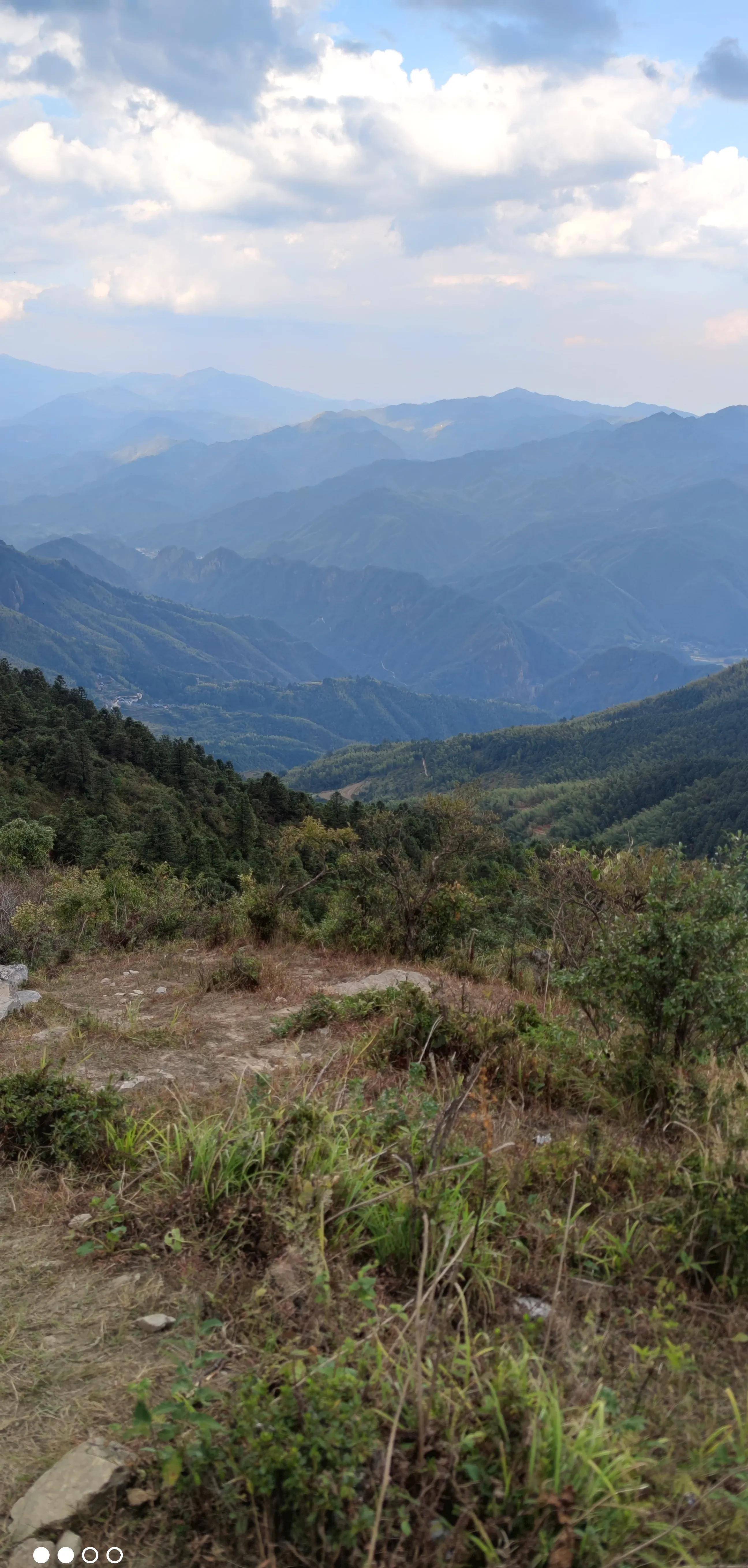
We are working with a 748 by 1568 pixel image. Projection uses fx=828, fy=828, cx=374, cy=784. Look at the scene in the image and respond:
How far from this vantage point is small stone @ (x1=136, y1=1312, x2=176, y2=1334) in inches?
134

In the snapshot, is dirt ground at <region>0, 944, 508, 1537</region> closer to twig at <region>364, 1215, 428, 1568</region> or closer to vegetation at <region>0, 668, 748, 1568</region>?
vegetation at <region>0, 668, 748, 1568</region>

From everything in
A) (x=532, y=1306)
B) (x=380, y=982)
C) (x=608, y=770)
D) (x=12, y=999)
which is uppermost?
(x=532, y=1306)

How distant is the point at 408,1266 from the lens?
3619 millimetres

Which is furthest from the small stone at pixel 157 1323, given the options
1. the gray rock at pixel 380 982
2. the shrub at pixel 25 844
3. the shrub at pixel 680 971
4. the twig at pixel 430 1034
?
the shrub at pixel 25 844

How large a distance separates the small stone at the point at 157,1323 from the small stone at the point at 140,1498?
775 millimetres

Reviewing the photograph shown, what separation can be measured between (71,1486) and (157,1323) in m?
0.77

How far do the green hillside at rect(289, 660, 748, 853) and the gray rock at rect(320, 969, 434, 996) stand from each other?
65.3 metres

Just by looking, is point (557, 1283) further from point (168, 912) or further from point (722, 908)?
point (168, 912)

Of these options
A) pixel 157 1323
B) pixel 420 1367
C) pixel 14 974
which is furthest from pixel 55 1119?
pixel 14 974

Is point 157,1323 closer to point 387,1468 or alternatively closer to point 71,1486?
point 71,1486

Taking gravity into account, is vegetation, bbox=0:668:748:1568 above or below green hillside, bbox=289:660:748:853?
above

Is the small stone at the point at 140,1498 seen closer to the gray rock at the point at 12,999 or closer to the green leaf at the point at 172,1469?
the green leaf at the point at 172,1469

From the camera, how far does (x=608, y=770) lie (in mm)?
133750

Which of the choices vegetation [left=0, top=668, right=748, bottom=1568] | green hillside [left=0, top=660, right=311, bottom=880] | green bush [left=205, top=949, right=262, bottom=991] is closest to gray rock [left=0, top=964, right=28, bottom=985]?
vegetation [left=0, top=668, right=748, bottom=1568]
